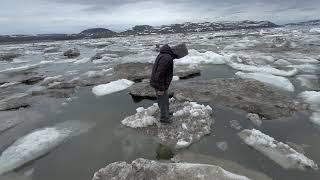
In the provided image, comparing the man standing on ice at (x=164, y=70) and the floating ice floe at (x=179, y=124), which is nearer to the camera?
the floating ice floe at (x=179, y=124)

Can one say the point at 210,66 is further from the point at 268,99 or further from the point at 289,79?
the point at 268,99

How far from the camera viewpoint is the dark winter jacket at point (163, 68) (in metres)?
7.95

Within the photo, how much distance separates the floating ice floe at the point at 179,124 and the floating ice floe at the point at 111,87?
3956mm

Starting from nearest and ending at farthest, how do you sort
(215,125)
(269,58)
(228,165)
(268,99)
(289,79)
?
(228,165), (215,125), (268,99), (289,79), (269,58)

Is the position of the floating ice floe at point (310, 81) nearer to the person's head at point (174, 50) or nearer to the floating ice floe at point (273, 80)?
the floating ice floe at point (273, 80)

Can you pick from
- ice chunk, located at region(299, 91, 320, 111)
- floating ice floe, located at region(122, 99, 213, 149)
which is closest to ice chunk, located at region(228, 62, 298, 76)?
ice chunk, located at region(299, 91, 320, 111)

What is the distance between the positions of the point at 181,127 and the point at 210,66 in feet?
36.1

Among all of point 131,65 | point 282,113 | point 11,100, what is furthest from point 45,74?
point 282,113

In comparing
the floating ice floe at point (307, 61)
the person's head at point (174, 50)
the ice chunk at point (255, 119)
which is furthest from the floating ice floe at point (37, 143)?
the floating ice floe at point (307, 61)

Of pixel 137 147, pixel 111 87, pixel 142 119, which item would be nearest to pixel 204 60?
pixel 111 87

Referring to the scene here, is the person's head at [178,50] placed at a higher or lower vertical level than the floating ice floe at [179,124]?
higher

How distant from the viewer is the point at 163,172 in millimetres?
5719

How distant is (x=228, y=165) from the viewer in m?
6.47

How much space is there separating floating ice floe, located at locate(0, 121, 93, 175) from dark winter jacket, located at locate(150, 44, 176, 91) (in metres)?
2.41
